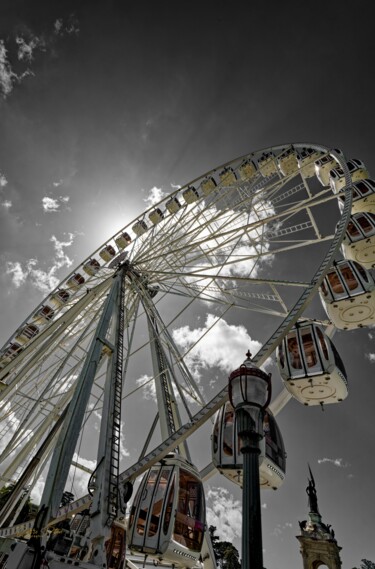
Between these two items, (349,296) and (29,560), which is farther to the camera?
(349,296)

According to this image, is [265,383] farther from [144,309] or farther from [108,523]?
[144,309]

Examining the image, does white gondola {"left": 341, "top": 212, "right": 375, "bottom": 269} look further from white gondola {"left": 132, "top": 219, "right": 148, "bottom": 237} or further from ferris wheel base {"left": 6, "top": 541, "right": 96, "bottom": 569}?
white gondola {"left": 132, "top": 219, "right": 148, "bottom": 237}

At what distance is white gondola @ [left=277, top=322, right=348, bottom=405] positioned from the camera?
7.14 meters

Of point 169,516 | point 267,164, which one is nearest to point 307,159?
point 267,164

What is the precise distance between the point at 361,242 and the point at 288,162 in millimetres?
7408

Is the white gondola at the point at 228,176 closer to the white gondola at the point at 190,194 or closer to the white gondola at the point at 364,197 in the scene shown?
the white gondola at the point at 190,194

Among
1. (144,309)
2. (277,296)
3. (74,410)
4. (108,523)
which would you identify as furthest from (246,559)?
(144,309)

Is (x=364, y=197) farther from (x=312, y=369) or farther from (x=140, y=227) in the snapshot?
(x=140, y=227)

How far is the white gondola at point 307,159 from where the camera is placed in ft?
51.3

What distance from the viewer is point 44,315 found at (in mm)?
16703

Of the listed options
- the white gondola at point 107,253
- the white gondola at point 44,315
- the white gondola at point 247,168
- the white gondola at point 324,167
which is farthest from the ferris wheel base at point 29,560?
the white gondola at point 107,253

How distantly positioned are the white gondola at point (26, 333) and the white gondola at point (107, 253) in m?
5.28

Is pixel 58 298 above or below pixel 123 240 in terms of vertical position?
below

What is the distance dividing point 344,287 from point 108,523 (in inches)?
282
